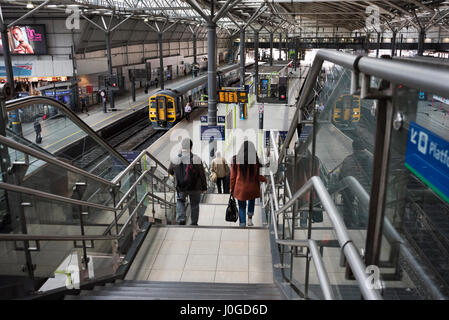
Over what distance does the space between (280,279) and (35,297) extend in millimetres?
2218

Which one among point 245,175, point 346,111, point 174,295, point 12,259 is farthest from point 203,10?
point 346,111

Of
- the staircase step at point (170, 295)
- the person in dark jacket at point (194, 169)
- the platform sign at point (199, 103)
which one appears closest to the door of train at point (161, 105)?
the platform sign at point (199, 103)

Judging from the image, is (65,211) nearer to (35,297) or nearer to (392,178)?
(35,297)

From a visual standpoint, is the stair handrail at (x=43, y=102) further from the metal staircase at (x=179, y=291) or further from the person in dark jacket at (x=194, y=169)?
the metal staircase at (x=179, y=291)

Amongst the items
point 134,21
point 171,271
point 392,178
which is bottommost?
point 171,271

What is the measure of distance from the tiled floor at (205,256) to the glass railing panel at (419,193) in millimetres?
3352

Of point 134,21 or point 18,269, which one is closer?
point 18,269

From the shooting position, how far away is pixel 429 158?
1.08m

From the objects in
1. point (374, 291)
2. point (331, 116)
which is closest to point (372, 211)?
point (374, 291)

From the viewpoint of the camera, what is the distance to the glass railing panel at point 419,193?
1096 millimetres

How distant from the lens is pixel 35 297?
2932mm

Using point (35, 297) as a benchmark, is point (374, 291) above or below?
above

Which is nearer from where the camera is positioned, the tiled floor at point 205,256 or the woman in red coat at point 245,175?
the tiled floor at point 205,256
